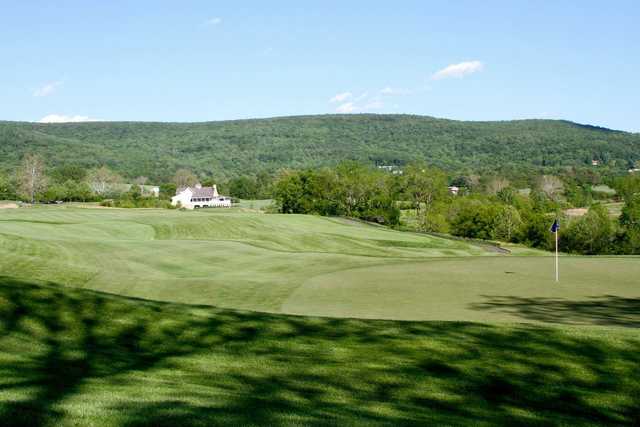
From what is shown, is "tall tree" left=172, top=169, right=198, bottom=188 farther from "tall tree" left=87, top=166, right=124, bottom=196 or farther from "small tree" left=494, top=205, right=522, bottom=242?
"small tree" left=494, top=205, right=522, bottom=242

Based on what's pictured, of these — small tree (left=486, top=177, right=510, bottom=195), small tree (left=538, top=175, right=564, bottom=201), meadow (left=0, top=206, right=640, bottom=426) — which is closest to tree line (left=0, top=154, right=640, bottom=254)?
small tree (left=538, top=175, right=564, bottom=201)

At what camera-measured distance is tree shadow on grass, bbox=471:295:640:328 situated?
53.6 feet

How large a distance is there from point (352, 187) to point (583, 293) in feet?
291

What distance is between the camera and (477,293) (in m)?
21.7

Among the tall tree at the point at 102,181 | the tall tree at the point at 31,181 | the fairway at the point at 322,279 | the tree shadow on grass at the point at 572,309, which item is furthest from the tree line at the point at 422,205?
the tree shadow on grass at the point at 572,309

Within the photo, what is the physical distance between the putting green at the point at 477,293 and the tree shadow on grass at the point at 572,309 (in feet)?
0.08

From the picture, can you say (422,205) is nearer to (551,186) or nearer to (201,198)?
(551,186)

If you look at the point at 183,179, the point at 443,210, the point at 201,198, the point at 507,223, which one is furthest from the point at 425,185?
the point at 183,179

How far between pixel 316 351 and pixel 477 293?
1112 cm

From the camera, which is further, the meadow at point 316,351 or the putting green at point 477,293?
the putting green at point 477,293

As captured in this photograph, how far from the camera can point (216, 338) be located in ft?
42.3

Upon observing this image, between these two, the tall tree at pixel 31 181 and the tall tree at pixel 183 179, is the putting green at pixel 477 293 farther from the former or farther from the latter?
the tall tree at pixel 183 179

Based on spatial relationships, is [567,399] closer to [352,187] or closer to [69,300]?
[69,300]

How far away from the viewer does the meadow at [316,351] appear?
8250 millimetres
